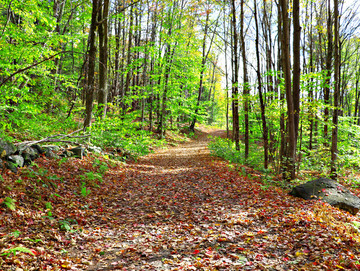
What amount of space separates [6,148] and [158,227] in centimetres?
442

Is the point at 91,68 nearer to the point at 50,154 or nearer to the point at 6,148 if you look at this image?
the point at 50,154

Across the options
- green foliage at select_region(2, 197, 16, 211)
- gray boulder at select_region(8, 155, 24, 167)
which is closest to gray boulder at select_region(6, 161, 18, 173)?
gray boulder at select_region(8, 155, 24, 167)

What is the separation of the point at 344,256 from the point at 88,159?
8281 mm

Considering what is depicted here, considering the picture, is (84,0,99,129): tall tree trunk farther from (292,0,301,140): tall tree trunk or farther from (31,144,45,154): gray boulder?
(292,0,301,140): tall tree trunk

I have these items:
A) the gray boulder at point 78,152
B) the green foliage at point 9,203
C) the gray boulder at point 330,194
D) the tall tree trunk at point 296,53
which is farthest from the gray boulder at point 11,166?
the tall tree trunk at point 296,53

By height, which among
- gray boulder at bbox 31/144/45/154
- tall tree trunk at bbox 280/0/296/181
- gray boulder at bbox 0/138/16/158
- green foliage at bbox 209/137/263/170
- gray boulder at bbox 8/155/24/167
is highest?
tall tree trunk at bbox 280/0/296/181

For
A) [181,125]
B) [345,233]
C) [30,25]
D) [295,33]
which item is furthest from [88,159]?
[181,125]

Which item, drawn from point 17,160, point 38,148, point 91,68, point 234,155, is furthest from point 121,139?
point 17,160

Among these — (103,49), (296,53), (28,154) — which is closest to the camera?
(28,154)

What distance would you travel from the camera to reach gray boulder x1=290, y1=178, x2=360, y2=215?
644 cm

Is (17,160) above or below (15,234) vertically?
above

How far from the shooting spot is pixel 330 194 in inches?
265

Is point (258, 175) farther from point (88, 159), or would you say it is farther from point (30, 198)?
point (30, 198)

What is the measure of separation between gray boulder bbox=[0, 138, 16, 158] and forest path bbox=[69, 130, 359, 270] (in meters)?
2.58
